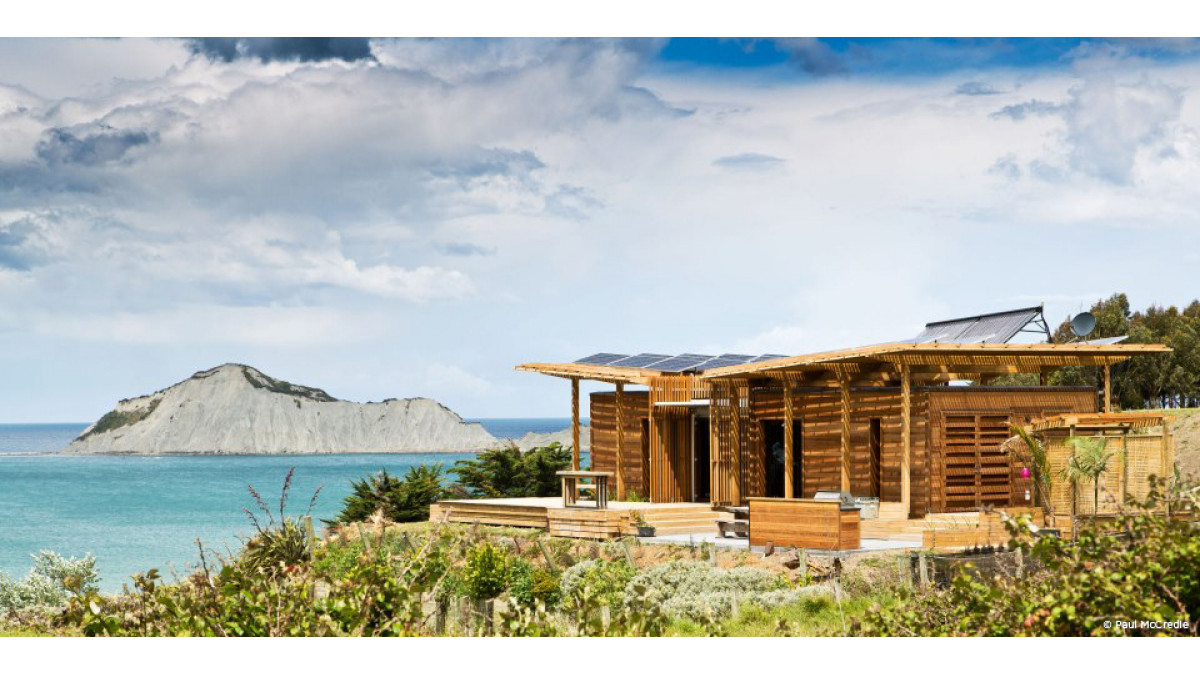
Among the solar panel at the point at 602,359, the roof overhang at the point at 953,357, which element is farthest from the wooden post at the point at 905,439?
the solar panel at the point at 602,359

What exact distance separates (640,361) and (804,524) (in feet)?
25.8

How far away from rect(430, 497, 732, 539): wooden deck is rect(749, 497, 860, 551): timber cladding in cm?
279

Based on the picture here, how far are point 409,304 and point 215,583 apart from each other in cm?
6336

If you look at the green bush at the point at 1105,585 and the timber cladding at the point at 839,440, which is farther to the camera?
the timber cladding at the point at 839,440

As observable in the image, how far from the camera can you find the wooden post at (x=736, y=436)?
71.4 ft

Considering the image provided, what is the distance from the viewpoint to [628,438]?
952 inches

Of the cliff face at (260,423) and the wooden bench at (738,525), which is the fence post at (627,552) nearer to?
the wooden bench at (738,525)

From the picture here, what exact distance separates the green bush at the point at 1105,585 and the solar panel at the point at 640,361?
51.6ft

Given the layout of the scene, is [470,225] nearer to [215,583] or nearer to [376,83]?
[376,83]

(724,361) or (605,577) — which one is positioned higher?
(724,361)

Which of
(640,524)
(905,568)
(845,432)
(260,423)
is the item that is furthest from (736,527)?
(260,423)

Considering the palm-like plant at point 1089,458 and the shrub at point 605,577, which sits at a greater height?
the palm-like plant at point 1089,458

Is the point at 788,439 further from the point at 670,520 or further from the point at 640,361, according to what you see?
the point at 640,361
